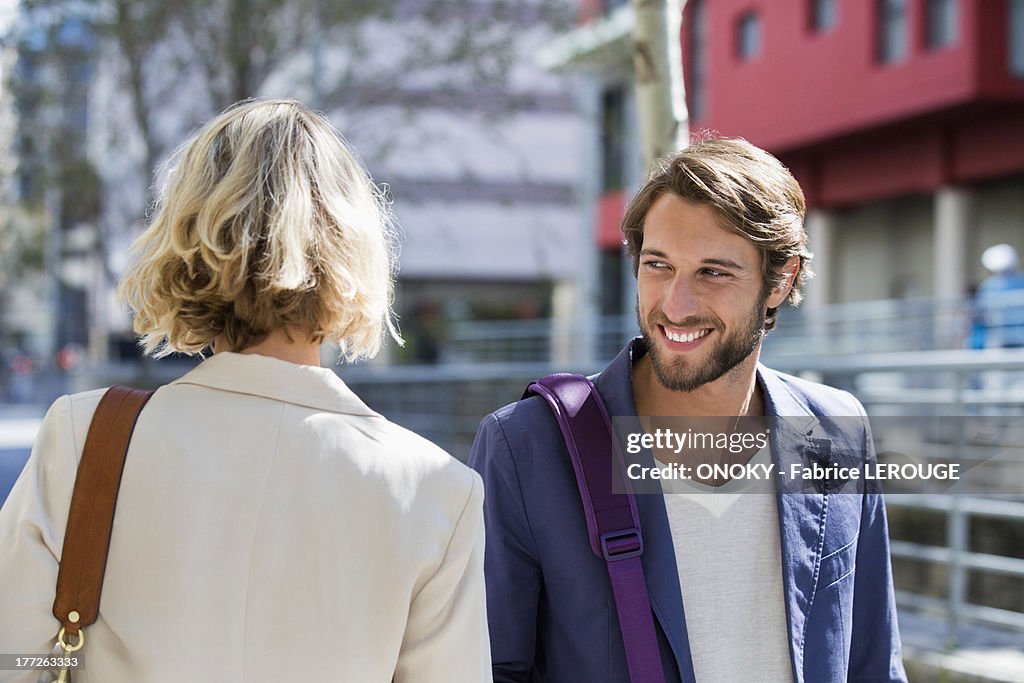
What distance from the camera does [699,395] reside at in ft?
9.05

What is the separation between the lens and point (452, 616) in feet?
6.81

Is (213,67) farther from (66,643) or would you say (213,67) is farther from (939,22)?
(66,643)

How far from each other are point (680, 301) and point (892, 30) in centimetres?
1969

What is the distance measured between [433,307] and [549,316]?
13.0ft

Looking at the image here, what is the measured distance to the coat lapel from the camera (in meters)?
2.50

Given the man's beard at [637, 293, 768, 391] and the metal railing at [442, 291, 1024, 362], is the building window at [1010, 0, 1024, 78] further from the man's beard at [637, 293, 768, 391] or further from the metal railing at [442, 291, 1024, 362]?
the man's beard at [637, 293, 768, 391]

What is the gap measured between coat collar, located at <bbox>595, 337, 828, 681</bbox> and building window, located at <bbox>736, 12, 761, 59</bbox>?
22829 mm

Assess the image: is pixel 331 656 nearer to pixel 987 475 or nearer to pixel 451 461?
pixel 451 461

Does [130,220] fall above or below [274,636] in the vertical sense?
above

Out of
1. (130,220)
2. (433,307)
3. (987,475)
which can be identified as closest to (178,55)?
(130,220)

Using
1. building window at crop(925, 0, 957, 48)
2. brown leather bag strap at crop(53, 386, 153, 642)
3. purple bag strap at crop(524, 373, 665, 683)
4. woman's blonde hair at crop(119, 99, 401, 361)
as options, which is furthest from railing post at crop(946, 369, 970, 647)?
building window at crop(925, 0, 957, 48)

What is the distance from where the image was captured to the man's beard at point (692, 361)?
8.71ft

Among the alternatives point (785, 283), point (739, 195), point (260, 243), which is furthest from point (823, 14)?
point (260, 243)

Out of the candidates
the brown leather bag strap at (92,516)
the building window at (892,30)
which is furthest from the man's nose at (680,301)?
the building window at (892,30)
